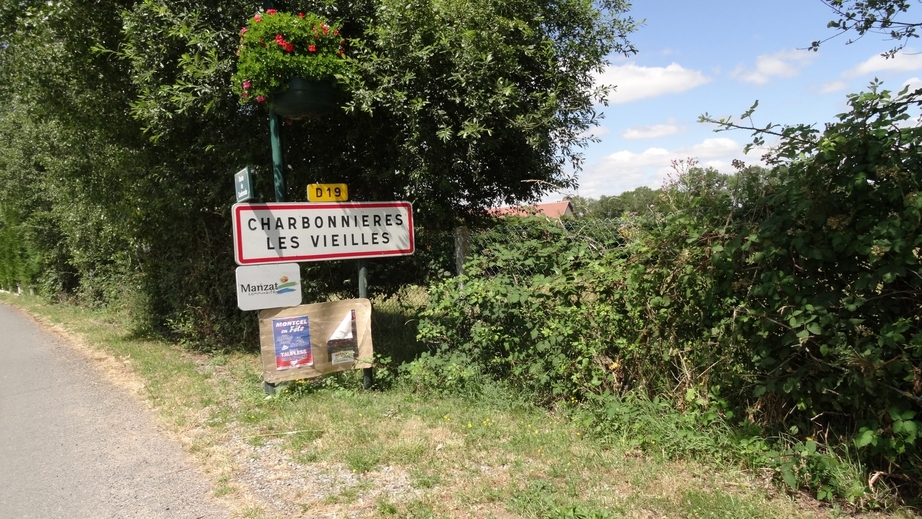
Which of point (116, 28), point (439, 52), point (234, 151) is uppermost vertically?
point (116, 28)

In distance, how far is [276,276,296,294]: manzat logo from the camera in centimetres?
587

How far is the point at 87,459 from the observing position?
4.85 metres

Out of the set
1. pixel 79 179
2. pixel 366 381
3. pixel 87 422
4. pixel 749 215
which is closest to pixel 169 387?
pixel 87 422

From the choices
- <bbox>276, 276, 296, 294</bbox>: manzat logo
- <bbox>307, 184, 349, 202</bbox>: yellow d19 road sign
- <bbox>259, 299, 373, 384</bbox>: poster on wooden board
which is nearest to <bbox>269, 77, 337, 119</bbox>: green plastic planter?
<bbox>307, 184, 349, 202</bbox>: yellow d19 road sign

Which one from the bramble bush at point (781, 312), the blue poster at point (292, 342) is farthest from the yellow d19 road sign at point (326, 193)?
the bramble bush at point (781, 312)

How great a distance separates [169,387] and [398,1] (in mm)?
4854

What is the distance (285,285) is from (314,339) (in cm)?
62

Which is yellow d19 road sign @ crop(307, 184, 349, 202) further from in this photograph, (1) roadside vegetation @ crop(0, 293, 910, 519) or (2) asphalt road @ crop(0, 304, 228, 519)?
(2) asphalt road @ crop(0, 304, 228, 519)

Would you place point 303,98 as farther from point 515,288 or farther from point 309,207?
point 515,288

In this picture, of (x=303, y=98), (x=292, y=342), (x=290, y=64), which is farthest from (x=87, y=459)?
(x=290, y=64)

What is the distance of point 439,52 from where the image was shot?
5836mm

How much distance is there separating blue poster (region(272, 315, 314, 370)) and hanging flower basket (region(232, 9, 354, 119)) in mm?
1972

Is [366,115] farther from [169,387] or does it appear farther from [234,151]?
[169,387]

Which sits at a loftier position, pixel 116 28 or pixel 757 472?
pixel 116 28
